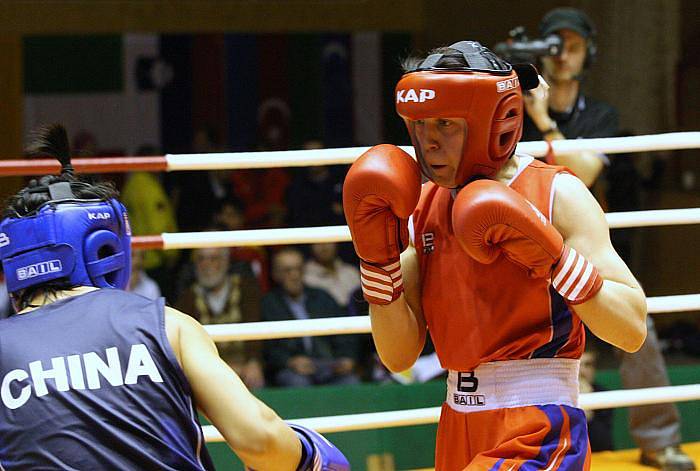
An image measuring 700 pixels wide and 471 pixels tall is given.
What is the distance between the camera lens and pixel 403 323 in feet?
8.53

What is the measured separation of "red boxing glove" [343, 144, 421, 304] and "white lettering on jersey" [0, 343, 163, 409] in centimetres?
67

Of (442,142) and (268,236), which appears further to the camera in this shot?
(268,236)

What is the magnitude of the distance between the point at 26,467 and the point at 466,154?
3.68 ft

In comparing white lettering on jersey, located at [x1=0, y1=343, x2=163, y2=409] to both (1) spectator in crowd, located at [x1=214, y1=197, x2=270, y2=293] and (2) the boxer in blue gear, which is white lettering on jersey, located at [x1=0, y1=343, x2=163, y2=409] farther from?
(1) spectator in crowd, located at [x1=214, y1=197, x2=270, y2=293]

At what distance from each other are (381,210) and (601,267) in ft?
1.60

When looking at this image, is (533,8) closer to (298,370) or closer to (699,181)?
(699,181)

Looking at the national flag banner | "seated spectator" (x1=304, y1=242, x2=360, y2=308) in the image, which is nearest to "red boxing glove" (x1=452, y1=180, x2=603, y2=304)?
"seated spectator" (x1=304, y1=242, x2=360, y2=308)

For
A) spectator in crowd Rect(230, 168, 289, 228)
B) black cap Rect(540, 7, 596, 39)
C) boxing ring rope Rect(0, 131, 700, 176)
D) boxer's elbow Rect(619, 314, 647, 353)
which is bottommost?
spectator in crowd Rect(230, 168, 289, 228)

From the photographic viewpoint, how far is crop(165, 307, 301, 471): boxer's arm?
1.98 meters

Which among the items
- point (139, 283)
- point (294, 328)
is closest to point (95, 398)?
point (294, 328)

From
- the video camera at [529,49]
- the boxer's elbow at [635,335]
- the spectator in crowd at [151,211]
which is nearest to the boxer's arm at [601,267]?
the boxer's elbow at [635,335]

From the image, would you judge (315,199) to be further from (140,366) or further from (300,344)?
(140,366)

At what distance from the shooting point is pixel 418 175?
8.22 ft

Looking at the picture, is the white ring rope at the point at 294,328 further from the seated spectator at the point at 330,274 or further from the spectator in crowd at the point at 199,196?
the spectator in crowd at the point at 199,196
